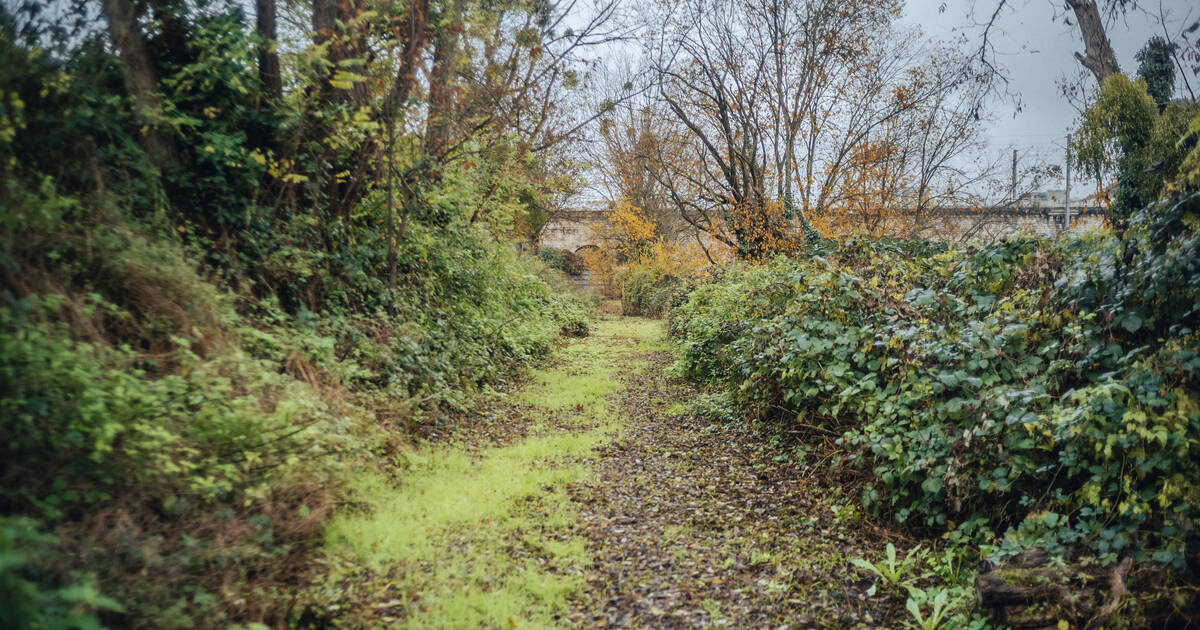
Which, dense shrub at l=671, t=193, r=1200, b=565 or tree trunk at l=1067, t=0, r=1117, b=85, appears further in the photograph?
tree trunk at l=1067, t=0, r=1117, b=85

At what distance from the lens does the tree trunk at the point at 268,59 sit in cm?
582

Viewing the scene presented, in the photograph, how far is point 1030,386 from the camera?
355cm

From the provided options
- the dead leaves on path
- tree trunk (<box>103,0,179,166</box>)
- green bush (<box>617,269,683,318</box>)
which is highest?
tree trunk (<box>103,0,179,166</box>)

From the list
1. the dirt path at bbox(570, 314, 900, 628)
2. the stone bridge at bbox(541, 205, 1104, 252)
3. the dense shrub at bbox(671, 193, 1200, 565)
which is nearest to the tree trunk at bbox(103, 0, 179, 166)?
the dirt path at bbox(570, 314, 900, 628)

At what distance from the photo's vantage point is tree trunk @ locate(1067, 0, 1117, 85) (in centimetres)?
995

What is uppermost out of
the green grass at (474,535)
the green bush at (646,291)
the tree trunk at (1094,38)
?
the tree trunk at (1094,38)

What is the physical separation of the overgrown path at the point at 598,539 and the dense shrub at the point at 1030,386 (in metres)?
0.71

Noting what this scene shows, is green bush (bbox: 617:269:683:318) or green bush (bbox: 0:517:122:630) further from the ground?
green bush (bbox: 617:269:683:318)

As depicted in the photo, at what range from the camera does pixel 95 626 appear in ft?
5.64

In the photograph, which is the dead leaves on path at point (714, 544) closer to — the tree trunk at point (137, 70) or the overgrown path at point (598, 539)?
the overgrown path at point (598, 539)

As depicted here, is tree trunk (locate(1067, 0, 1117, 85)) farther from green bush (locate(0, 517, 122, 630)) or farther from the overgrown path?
green bush (locate(0, 517, 122, 630))

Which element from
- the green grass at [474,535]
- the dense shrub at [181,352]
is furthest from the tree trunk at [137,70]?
the green grass at [474,535]

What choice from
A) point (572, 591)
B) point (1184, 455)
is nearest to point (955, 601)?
point (1184, 455)

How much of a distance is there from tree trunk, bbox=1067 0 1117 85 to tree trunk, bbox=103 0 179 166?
13.4m
